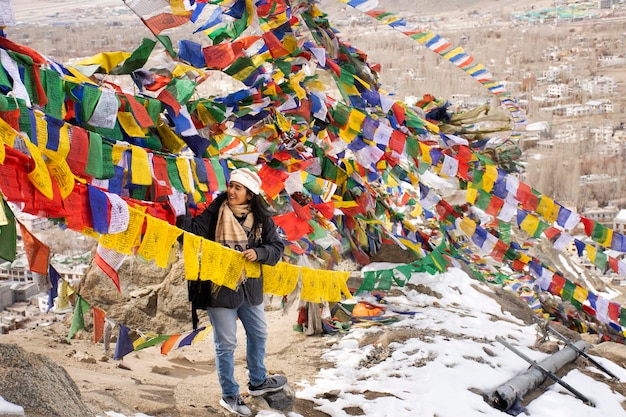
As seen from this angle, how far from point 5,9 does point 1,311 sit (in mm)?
11808

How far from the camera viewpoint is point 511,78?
90.1 metres

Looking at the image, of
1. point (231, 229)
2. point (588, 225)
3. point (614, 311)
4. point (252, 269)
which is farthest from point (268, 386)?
point (614, 311)

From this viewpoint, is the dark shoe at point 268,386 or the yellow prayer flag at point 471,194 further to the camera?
the yellow prayer flag at point 471,194

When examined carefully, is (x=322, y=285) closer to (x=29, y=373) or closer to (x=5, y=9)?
(x=29, y=373)

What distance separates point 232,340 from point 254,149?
145 cm

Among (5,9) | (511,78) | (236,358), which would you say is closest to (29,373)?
(5,9)

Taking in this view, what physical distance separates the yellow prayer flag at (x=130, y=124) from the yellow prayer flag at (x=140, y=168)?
0.08m

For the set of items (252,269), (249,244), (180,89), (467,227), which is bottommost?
(467,227)

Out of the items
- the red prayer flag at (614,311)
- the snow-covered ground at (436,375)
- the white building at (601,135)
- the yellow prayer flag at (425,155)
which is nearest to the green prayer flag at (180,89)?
the snow-covered ground at (436,375)

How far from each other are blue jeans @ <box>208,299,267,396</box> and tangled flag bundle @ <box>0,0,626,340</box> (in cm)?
19

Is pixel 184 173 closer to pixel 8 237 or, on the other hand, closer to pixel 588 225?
pixel 8 237

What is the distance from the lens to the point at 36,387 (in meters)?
3.07

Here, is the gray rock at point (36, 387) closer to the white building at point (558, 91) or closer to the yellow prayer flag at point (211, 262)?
the yellow prayer flag at point (211, 262)

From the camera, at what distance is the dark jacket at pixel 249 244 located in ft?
12.3
